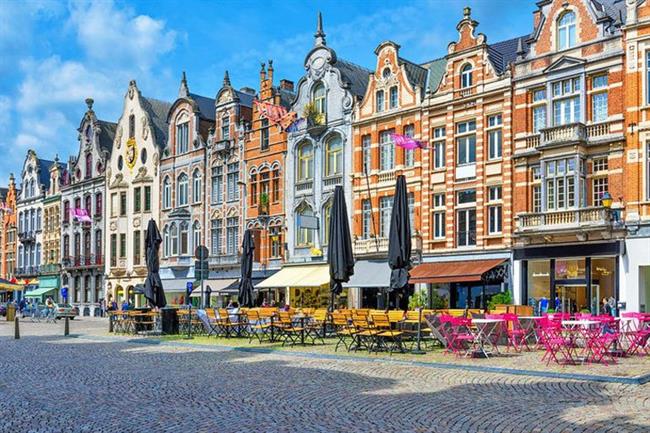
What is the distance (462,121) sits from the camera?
33.7 meters

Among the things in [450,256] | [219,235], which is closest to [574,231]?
[450,256]

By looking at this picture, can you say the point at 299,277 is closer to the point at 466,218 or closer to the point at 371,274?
the point at 371,274

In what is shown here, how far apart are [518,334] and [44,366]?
36.9ft

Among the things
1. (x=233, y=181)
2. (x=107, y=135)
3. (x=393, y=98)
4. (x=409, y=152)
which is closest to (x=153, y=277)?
(x=409, y=152)

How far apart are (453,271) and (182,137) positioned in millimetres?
23402

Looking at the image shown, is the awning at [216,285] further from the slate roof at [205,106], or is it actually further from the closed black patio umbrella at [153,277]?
the closed black patio umbrella at [153,277]

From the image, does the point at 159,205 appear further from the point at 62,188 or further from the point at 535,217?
the point at 535,217

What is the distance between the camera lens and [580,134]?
94.9ft

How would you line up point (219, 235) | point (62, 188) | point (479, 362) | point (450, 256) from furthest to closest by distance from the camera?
point (62, 188) < point (219, 235) < point (450, 256) < point (479, 362)

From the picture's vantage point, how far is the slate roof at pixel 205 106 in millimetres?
48906

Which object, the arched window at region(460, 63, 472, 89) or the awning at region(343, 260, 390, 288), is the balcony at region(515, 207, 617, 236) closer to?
the arched window at region(460, 63, 472, 89)

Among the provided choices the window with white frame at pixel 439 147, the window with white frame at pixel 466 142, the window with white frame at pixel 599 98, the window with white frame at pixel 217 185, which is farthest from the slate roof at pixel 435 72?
the window with white frame at pixel 217 185

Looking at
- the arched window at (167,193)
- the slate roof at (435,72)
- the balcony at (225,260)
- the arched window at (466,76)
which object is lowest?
the balcony at (225,260)

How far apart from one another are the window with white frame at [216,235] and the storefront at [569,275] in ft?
66.4
